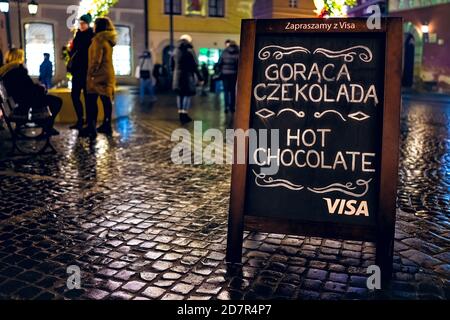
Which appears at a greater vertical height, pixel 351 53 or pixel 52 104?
pixel 351 53

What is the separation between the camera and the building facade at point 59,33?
2601cm

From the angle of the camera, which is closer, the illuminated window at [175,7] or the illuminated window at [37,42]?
the illuminated window at [37,42]

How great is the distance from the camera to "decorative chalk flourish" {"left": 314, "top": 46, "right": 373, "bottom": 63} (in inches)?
135

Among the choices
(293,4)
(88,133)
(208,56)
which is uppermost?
(293,4)

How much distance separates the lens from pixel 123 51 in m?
27.9

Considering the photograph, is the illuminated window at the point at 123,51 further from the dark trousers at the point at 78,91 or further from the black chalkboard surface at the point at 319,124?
the black chalkboard surface at the point at 319,124

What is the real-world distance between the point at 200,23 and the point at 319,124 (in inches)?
1069

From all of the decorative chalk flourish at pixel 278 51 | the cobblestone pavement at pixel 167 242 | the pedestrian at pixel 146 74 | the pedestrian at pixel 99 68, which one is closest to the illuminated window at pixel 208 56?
the pedestrian at pixel 146 74

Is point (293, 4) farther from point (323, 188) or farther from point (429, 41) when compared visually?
point (323, 188)

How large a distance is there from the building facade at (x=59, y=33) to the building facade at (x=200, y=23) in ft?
2.69

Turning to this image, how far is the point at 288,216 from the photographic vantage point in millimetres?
3572

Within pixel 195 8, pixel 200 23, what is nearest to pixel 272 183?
pixel 200 23

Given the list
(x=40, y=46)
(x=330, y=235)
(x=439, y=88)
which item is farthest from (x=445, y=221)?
(x=40, y=46)

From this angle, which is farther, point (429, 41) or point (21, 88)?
point (429, 41)
